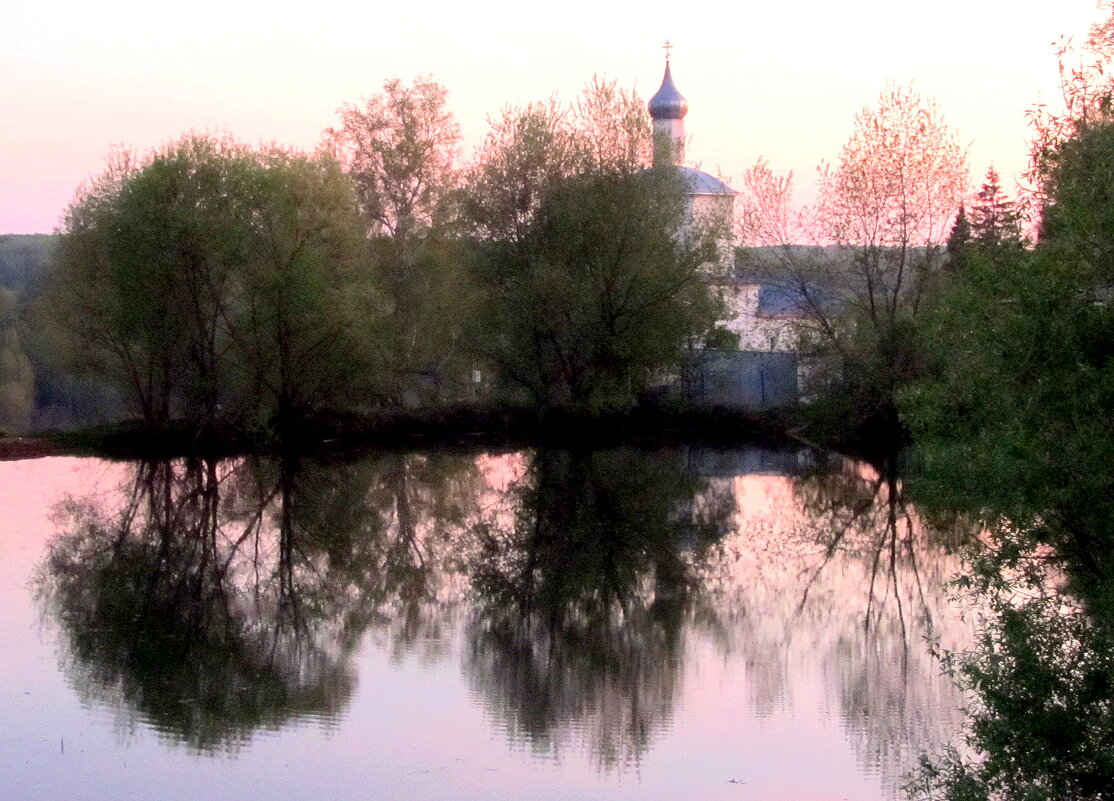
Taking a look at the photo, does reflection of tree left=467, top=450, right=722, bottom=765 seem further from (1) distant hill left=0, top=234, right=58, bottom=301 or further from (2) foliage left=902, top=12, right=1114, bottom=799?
(1) distant hill left=0, top=234, right=58, bottom=301

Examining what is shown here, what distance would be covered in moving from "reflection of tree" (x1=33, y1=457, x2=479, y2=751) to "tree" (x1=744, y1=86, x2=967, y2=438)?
1131 centimetres

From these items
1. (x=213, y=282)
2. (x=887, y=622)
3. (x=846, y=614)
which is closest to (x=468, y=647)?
(x=846, y=614)

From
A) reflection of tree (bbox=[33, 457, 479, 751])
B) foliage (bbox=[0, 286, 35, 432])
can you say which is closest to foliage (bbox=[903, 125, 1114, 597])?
reflection of tree (bbox=[33, 457, 479, 751])

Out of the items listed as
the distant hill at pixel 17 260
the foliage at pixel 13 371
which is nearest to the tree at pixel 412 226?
the foliage at pixel 13 371

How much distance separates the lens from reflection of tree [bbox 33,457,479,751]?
9125 millimetres

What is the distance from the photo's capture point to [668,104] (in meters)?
51.2

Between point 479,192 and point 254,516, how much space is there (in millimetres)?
15807

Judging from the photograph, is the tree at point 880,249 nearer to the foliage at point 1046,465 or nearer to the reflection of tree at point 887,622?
the reflection of tree at point 887,622

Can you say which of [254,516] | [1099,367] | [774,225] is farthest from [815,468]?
[1099,367]

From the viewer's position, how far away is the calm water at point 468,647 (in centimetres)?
765

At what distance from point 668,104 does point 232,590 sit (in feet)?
135

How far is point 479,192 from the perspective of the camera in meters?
32.1

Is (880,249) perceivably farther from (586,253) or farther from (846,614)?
(846,614)

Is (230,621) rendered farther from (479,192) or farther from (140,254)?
(479,192)
